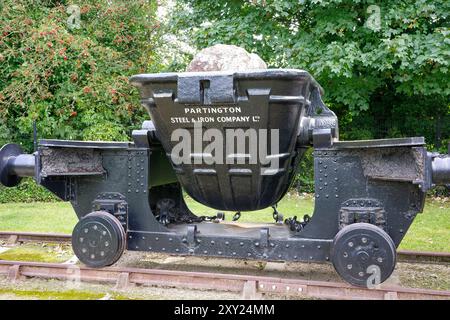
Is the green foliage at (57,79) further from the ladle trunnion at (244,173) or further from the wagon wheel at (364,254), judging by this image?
the wagon wheel at (364,254)

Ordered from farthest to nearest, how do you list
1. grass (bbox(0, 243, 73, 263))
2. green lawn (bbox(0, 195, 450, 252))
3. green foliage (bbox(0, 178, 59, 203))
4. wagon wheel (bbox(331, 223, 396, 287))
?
green foliage (bbox(0, 178, 59, 203))
green lawn (bbox(0, 195, 450, 252))
grass (bbox(0, 243, 73, 263))
wagon wheel (bbox(331, 223, 396, 287))

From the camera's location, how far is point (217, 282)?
4.02 metres

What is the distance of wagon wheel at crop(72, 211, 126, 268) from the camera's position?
4207 mm

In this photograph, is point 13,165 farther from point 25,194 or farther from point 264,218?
point 25,194

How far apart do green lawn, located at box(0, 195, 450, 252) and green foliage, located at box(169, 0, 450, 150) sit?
2.47m

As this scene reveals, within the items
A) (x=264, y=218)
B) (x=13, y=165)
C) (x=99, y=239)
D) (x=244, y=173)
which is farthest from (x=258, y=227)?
(x=264, y=218)

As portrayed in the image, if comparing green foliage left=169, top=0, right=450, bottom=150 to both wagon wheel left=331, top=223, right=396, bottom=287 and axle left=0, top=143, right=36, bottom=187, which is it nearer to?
wagon wheel left=331, top=223, right=396, bottom=287

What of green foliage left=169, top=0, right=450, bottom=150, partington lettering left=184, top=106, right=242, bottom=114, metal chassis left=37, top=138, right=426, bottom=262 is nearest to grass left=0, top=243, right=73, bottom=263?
metal chassis left=37, top=138, right=426, bottom=262

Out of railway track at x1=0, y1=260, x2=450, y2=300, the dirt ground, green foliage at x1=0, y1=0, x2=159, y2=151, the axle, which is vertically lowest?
the dirt ground

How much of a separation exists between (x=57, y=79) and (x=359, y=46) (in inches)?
276

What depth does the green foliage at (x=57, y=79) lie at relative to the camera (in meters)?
10.5

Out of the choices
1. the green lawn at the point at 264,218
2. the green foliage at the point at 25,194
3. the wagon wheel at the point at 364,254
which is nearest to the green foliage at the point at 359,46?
the green lawn at the point at 264,218

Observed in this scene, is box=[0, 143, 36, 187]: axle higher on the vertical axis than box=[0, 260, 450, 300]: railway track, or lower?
higher

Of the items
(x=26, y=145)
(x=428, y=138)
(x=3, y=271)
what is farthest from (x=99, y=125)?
(x=428, y=138)
